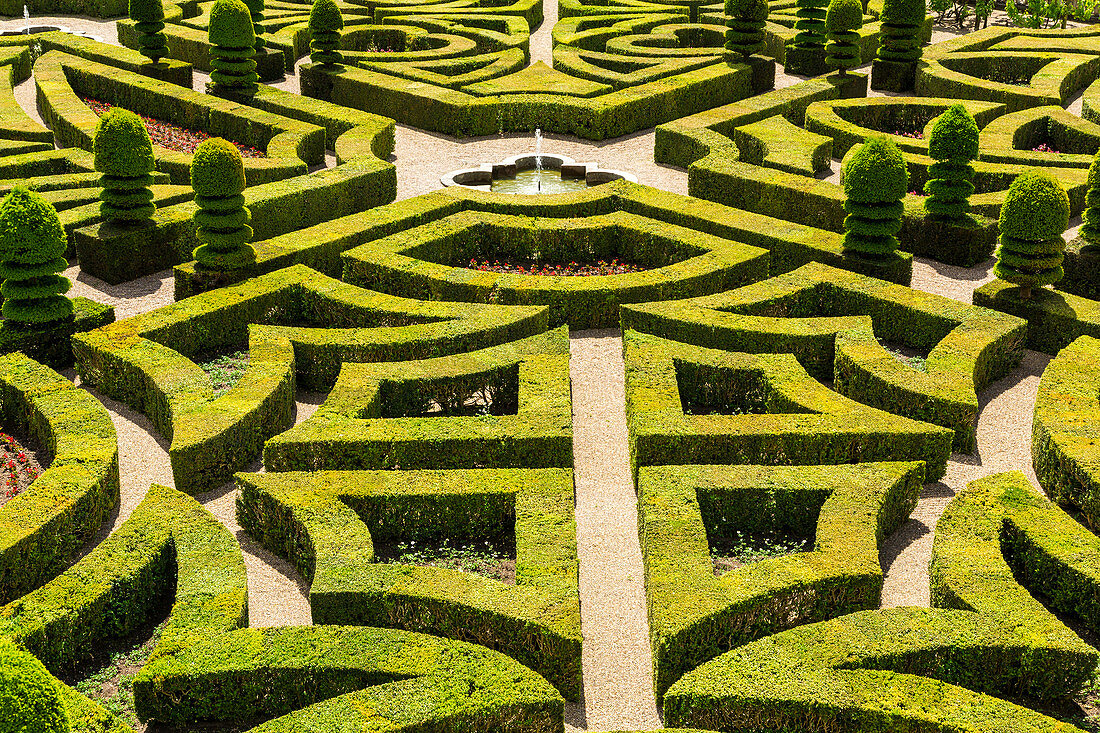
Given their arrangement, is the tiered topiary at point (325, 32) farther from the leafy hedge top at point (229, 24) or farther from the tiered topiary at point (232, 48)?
the leafy hedge top at point (229, 24)

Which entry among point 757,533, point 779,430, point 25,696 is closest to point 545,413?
point 779,430

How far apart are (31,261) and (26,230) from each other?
1.88ft

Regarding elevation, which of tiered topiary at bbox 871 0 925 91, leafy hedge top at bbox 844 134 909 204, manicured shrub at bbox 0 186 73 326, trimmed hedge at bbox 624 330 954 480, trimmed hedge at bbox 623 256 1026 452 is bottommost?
trimmed hedge at bbox 624 330 954 480

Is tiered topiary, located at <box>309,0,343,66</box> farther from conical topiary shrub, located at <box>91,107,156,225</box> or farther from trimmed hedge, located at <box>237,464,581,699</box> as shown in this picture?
trimmed hedge, located at <box>237,464,581,699</box>

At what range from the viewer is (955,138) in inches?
941

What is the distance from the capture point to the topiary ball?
9.16 m

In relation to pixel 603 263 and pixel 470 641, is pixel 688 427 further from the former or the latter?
pixel 603 263

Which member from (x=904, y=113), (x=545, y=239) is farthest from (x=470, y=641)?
(x=904, y=113)

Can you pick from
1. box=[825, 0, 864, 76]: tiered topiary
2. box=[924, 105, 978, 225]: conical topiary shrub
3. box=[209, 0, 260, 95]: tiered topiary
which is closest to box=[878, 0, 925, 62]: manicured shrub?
box=[825, 0, 864, 76]: tiered topiary

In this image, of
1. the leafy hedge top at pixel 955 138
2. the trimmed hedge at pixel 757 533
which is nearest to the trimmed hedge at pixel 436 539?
the trimmed hedge at pixel 757 533

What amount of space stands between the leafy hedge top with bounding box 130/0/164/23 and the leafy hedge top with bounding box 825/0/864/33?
71.3 ft

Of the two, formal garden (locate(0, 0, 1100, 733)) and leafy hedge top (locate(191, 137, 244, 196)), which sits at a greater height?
leafy hedge top (locate(191, 137, 244, 196))

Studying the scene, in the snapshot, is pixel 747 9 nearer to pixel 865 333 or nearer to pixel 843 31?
pixel 843 31

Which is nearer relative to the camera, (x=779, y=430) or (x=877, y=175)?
(x=779, y=430)
